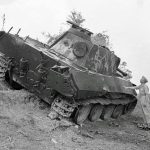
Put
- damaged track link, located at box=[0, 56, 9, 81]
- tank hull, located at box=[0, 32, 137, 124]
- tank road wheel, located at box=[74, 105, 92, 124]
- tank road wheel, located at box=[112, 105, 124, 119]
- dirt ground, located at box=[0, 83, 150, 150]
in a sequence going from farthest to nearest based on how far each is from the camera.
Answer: tank road wheel, located at box=[112, 105, 124, 119]
damaged track link, located at box=[0, 56, 9, 81]
tank road wheel, located at box=[74, 105, 92, 124]
tank hull, located at box=[0, 32, 137, 124]
dirt ground, located at box=[0, 83, 150, 150]

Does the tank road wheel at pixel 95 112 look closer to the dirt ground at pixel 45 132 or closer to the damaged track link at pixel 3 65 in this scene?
the dirt ground at pixel 45 132

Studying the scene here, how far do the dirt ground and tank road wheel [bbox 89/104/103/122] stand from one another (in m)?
0.19

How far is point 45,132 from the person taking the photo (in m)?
8.77

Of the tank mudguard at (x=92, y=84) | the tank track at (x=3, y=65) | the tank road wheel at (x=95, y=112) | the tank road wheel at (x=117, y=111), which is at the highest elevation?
the tank mudguard at (x=92, y=84)

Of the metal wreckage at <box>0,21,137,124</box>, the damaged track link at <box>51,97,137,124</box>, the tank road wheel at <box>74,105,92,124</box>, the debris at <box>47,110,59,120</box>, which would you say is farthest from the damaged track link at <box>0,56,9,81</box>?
the tank road wheel at <box>74,105,92,124</box>

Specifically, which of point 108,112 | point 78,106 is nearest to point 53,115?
point 78,106

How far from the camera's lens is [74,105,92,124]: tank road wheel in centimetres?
1091

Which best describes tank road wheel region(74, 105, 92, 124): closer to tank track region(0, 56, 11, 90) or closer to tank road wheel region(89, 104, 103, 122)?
tank road wheel region(89, 104, 103, 122)

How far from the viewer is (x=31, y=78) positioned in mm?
11133

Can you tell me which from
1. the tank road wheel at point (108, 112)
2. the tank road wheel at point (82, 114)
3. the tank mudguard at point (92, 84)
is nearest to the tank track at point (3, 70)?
the tank road wheel at point (82, 114)

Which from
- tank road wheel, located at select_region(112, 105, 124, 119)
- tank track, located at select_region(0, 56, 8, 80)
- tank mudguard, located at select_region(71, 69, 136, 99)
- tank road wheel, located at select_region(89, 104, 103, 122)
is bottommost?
tank road wheel, located at select_region(112, 105, 124, 119)

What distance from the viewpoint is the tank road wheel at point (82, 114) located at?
35.8ft

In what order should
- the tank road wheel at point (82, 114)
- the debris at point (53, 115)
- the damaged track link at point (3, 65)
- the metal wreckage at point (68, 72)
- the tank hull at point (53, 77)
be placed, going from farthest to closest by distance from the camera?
1. the damaged track link at point (3, 65)
2. the tank road wheel at point (82, 114)
3. the debris at point (53, 115)
4. the metal wreckage at point (68, 72)
5. the tank hull at point (53, 77)

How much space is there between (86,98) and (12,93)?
2.05 m
